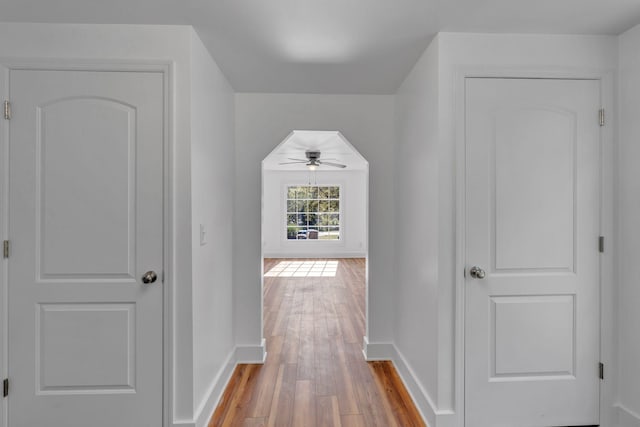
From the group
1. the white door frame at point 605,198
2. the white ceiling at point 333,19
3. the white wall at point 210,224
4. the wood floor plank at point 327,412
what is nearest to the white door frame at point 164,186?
the white wall at point 210,224

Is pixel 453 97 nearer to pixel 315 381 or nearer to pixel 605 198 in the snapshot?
pixel 605 198

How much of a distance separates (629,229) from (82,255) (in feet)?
10.4

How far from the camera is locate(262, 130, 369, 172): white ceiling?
4.92 metres

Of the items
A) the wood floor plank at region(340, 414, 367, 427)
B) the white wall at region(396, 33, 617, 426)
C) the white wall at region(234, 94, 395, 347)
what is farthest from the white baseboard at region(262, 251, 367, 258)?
the white wall at region(396, 33, 617, 426)

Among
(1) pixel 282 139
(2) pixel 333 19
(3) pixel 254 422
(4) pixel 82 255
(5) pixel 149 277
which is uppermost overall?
(2) pixel 333 19

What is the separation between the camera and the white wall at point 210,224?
2086 millimetres

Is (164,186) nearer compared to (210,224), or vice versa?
(164,186)

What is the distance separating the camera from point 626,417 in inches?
82.0

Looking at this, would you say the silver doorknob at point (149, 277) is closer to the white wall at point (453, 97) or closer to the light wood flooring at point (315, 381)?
the light wood flooring at point (315, 381)

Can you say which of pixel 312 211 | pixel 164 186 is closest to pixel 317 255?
pixel 312 211

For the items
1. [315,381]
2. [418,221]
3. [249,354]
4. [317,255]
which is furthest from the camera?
[317,255]

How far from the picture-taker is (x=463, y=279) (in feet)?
6.86

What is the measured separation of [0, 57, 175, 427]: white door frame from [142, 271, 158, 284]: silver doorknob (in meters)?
0.06

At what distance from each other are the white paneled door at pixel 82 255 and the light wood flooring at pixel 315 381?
2.32ft
